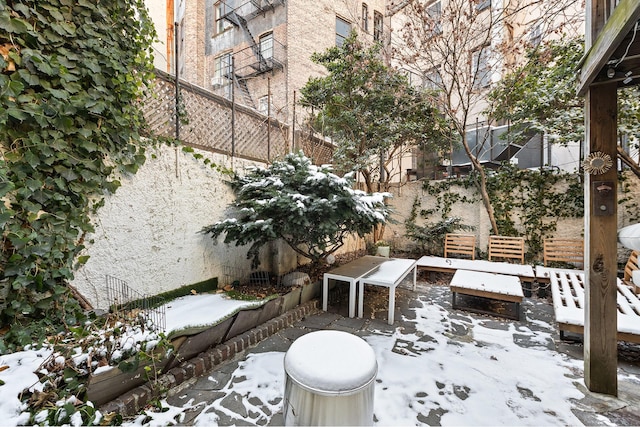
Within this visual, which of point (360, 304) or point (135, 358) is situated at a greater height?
point (135, 358)

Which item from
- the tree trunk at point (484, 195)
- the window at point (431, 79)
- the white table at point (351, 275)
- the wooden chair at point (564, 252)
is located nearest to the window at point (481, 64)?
the window at point (431, 79)

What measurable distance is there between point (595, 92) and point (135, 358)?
4.10 m

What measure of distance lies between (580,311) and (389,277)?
6.95 feet

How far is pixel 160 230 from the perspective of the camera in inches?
129

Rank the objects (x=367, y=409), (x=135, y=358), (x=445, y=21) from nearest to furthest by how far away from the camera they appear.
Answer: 1. (x=367, y=409)
2. (x=135, y=358)
3. (x=445, y=21)

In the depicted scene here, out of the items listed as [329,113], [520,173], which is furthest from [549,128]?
[329,113]

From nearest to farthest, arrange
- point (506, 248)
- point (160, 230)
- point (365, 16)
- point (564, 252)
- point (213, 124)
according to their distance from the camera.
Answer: point (160, 230) < point (213, 124) < point (564, 252) < point (506, 248) < point (365, 16)

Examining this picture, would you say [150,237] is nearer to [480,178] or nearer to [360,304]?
[360,304]

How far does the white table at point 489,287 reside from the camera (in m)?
3.78

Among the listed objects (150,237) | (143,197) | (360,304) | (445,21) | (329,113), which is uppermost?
(445,21)

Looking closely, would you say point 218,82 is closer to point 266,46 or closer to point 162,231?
point 266,46

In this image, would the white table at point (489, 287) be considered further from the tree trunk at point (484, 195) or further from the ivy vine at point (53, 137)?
the ivy vine at point (53, 137)

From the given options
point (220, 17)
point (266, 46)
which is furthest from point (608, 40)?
point (220, 17)

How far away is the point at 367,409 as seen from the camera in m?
1.29
